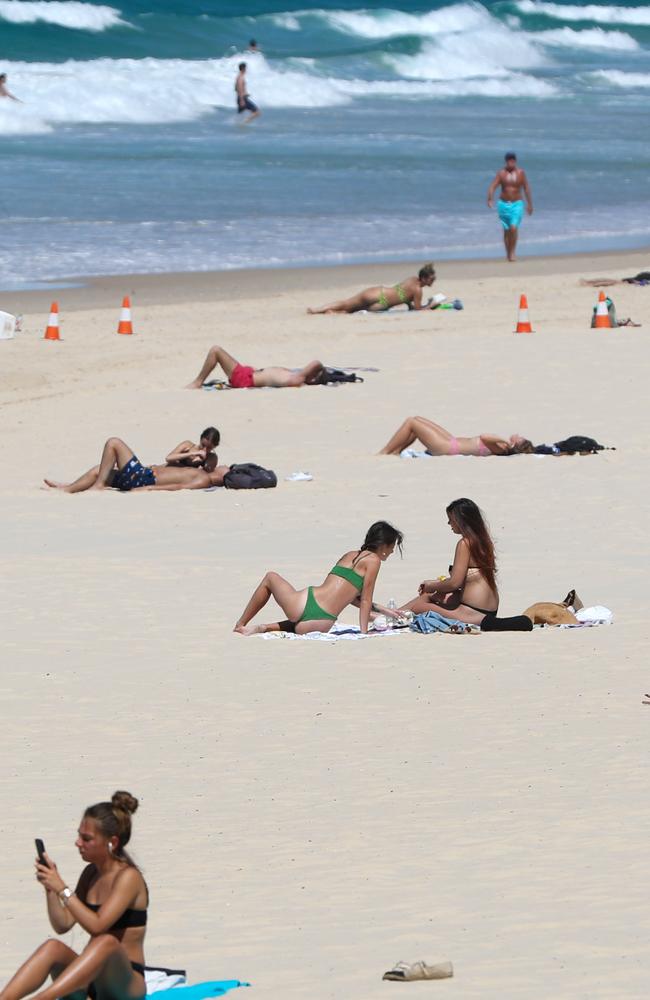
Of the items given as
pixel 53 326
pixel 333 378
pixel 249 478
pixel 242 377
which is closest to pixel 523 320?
pixel 333 378

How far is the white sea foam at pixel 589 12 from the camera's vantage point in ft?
314

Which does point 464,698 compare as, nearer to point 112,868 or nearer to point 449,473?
point 112,868

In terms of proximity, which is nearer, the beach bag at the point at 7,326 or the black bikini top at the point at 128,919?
the black bikini top at the point at 128,919

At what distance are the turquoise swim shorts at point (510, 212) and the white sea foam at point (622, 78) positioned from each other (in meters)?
48.0

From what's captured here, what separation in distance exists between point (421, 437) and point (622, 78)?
63332 millimetres

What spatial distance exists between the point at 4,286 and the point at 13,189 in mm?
10252

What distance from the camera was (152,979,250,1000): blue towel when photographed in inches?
233

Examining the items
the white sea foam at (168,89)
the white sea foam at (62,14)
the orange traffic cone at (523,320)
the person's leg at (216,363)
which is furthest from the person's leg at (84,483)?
the white sea foam at (62,14)

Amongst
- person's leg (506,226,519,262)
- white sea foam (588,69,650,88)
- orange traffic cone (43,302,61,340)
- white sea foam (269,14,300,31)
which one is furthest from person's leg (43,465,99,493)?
white sea foam (269,14,300,31)

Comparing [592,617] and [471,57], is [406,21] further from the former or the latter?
[592,617]

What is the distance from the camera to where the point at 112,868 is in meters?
6.06

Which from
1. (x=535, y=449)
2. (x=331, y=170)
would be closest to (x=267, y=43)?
(x=331, y=170)

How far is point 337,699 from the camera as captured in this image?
9.46 metres

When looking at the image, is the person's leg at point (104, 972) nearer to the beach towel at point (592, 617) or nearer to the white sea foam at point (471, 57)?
the beach towel at point (592, 617)
